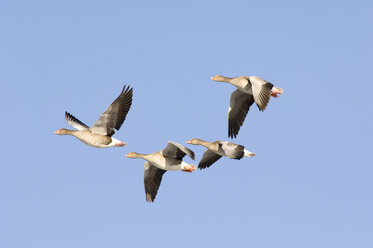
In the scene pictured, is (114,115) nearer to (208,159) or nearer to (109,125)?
(109,125)

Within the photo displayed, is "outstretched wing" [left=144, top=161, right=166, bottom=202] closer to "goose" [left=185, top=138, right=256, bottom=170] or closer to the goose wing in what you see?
"goose" [left=185, top=138, right=256, bottom=170]

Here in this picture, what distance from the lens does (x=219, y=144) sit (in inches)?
902

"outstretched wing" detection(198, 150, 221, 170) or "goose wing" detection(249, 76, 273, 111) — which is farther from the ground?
"goose wing" detection(249, 76, 273, 111)

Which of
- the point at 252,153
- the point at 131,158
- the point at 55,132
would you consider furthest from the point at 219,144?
the point at 55,132

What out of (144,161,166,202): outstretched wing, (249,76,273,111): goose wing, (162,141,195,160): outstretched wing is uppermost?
(249,76,273,111): goose wing

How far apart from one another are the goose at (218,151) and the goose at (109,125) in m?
2.74

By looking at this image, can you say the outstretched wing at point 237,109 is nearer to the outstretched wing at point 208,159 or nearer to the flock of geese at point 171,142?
the flock of geese at point 171,142

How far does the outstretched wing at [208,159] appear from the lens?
24.8m

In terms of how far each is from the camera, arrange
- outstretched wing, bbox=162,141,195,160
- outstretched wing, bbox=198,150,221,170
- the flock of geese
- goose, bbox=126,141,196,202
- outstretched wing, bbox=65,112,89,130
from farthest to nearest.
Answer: outstretched wing, bbox=65,112,89,130
outstretched wing, bbox=198,150,221,170
the flock of geese
goose, bbox=126,141,196,202
outstretched wing, bbox=162,141,195,160

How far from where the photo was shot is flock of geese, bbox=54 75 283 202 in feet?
72.8

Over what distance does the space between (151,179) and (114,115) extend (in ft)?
9.35

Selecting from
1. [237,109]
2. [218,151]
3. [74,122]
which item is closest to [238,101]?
[237,109]

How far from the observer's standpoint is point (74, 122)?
2552cm

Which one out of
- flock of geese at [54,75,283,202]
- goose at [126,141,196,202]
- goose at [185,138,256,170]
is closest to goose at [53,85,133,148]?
flock of geese at [54,75,283,202]
